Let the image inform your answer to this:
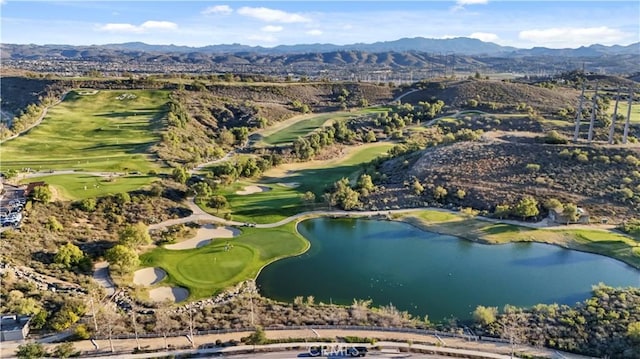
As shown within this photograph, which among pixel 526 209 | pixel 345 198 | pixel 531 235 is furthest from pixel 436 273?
pixel 345 198

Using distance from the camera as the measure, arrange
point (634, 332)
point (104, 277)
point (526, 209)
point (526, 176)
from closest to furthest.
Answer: point (634, 332)
point (104, 277)
point (526, 209)
point (526, 176)

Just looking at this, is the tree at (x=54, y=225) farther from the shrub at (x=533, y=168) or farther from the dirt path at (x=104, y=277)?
the shrub at (x=533, y=168)

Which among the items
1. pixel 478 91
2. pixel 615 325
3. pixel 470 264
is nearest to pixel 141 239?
pixel 470 264

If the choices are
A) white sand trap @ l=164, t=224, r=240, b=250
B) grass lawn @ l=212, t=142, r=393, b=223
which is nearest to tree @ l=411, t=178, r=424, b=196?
grass lawn @ l=212, t=142, r=393, b=223

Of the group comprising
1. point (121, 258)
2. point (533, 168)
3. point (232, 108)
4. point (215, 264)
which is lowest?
point (215, 264)

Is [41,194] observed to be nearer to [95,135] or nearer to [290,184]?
[290,184]

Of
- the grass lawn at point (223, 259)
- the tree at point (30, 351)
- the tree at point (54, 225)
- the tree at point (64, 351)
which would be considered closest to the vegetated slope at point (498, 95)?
the grass lawn at point (223, 259)

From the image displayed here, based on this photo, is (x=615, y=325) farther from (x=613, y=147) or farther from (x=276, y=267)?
(x=613, y=147)
